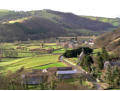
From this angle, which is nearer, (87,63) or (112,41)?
(87,63)

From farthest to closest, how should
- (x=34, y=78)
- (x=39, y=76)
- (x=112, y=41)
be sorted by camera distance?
1. (x=112, y=41)
2. (x=39, y=76)
3. (x=34, y=78)

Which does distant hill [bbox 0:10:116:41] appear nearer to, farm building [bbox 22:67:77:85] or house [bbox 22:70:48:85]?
farm building [bbox 22:67:77:85]

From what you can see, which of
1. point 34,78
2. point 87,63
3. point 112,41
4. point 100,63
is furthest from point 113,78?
point 112,41

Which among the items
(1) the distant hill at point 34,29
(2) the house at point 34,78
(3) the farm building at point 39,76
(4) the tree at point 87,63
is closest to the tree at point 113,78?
(3) the farm building at point 39,76

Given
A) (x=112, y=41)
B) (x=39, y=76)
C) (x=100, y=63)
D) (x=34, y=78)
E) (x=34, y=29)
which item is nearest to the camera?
(x=34, y=78)

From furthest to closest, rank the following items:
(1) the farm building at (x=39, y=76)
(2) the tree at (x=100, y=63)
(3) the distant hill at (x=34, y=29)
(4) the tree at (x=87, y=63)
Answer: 1. (3) the distant hill at (x=34, y=29)
2. (2) the tree at (x=100, y=63)
3. (4) the tree at (x=87, y=63)
4. (1) the farm building at (x=39, y=76)

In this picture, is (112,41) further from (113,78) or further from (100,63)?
(113,78)

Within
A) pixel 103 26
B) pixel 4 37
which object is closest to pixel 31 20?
pixel 4 37

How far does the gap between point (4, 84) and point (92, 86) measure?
8.17 meters

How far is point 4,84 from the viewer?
16.7 m

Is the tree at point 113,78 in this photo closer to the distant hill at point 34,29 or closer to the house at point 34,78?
the house at point 34,78

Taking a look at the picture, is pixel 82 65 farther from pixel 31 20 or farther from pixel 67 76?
pixel 31 20

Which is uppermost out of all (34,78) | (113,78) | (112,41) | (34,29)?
(112,41)

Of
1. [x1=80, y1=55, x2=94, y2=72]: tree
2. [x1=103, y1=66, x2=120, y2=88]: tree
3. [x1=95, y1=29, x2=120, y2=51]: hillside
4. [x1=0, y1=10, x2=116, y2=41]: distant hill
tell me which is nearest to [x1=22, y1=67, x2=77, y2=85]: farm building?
[x1=80, y1=55, x2=94, y2=72]: tree
